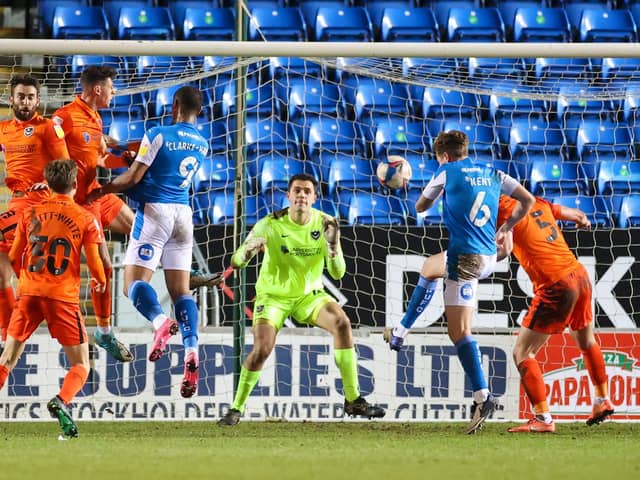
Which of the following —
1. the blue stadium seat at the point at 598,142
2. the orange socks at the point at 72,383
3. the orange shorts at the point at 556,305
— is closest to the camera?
the orange socks at the point at 72,383

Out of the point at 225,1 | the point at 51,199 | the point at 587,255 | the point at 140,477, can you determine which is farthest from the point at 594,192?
the point at 140,477

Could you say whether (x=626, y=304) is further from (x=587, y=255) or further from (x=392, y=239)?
(x=392, y=239)

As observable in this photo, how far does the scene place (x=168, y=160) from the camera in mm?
8789

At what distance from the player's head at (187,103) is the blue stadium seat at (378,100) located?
5.20 m

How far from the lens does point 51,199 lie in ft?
25.9

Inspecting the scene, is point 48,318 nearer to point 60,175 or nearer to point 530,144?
point 60,175

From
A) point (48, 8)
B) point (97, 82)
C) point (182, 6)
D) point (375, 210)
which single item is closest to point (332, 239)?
point (97, 82)

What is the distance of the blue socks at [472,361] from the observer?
8555 mm

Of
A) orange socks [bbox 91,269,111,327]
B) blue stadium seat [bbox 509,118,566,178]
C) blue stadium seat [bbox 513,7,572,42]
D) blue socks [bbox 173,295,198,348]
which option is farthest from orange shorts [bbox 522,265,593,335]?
blue stadium seat [bbox 513,7,572,42]

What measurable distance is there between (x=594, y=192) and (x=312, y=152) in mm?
3092

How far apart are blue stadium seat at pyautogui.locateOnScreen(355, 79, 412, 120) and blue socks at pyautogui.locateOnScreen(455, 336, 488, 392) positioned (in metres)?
5.74

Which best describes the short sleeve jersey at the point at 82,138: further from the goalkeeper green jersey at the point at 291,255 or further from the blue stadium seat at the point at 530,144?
the blue stadium seat at the point at 530,144

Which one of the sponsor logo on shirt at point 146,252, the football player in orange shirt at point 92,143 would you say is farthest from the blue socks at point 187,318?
the football player in orange shirt at point 92,143

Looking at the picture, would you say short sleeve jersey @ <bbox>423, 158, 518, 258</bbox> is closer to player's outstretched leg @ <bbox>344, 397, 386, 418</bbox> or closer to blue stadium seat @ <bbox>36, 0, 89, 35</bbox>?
player's outstretched leg @ <bbox>344, 397, 386, 418</bbox>
